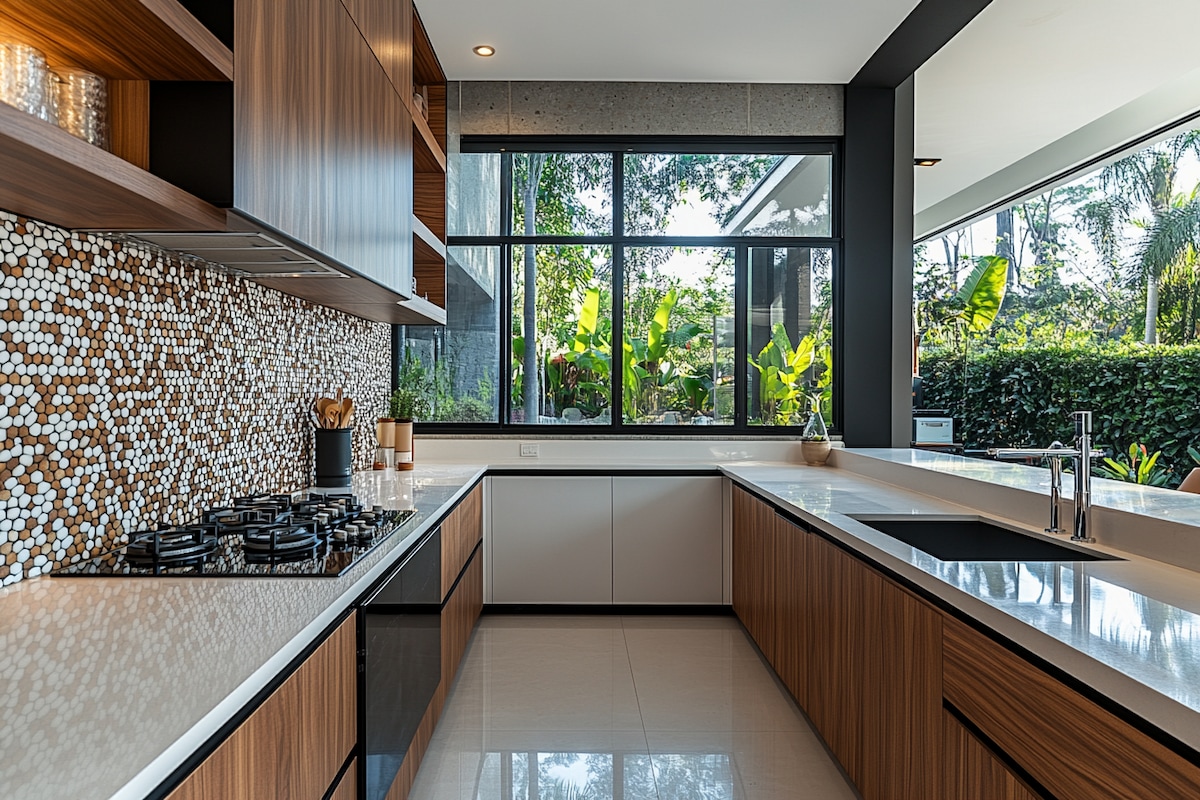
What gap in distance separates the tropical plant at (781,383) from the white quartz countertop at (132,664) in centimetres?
326

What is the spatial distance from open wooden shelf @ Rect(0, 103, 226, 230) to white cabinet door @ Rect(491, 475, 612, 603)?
9.11 feet

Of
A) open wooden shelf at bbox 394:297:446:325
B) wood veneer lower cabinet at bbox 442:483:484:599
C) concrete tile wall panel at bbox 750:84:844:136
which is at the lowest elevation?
wood veneer lower cabinet at bbox 442:483:484:599

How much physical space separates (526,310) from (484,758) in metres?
2.68

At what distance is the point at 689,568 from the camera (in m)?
4.38

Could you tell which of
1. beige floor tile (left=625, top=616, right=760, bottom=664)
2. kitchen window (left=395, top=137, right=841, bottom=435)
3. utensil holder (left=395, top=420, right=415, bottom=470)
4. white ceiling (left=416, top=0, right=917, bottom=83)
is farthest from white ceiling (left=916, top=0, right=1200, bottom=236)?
utensil holder (left=395, top=420, right=415, bottom=470)

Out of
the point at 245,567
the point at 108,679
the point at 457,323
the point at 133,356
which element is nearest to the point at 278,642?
the point at 108,679

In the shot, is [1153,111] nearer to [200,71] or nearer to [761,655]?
[761,655]

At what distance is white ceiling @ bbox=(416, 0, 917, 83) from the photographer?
3.66 m

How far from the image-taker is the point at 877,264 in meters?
4.68

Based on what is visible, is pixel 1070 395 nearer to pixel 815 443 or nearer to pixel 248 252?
pixel 815 443

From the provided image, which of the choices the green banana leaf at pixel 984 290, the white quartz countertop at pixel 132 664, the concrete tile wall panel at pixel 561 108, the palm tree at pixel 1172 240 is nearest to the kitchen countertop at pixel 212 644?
Answer: the white quartz countertop at pixel 132 664

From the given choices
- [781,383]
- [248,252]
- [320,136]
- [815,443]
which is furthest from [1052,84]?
[248,252]

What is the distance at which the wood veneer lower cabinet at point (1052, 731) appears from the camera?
1085 mm

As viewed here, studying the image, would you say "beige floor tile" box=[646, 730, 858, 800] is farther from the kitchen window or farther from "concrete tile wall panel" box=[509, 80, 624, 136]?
"concrete tile wall panel" box=[509, 80, 624, 136]
